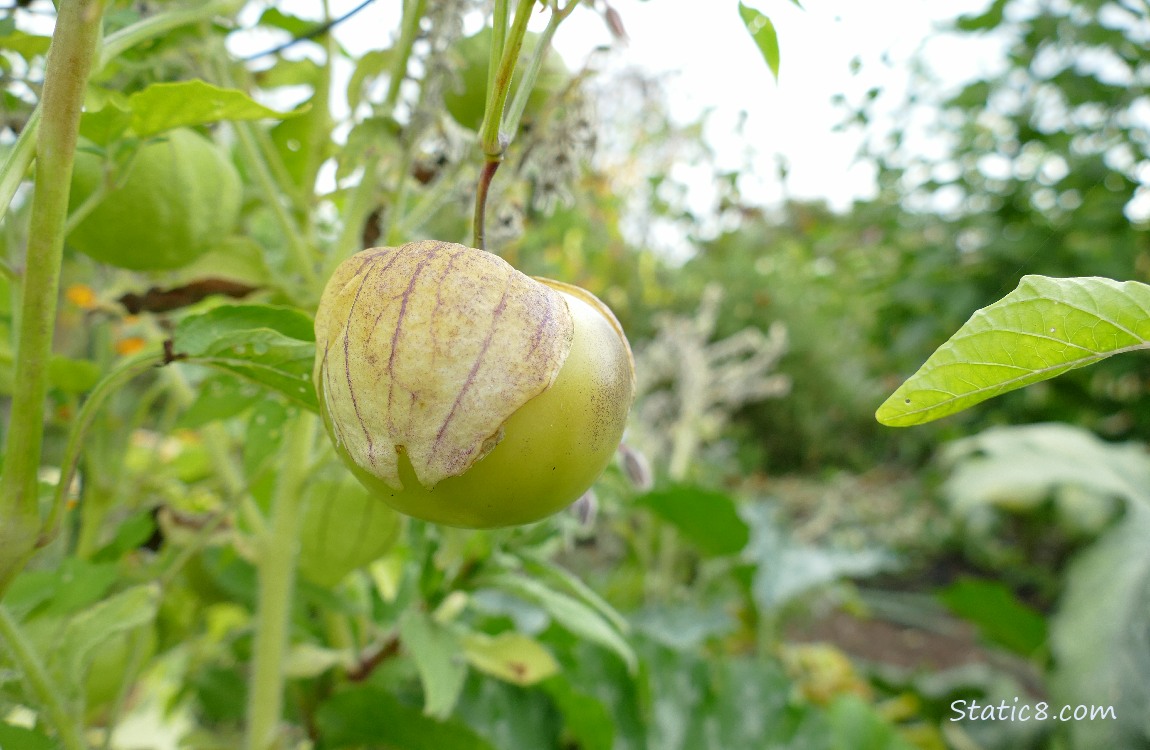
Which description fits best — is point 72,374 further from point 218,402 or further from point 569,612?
point 569,612

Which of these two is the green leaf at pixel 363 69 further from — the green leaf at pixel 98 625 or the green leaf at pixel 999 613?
the green leaf at pixel 999 613

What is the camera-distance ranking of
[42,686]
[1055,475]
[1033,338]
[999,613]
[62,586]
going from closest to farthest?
[1033,338], [42,686], [62,586], [1055,475], [999,613]

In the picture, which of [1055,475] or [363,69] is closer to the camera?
[363,69]

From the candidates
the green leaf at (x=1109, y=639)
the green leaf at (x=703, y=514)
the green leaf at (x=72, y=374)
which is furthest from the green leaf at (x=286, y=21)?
the green leaf at (x=1109, y=639)

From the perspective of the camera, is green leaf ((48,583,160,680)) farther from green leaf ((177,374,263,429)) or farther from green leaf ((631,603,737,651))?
green leaf ((631,603,737,651))

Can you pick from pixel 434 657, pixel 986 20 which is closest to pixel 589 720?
pixel 434 657

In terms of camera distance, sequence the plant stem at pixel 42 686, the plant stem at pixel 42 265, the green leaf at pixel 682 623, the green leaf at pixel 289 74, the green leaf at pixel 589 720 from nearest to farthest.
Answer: the plant stem at pixel 42 265 → the plant stem at pixel 42 686 → the green leaf at pixel 289 74 → the green leaf at pixel 589 720 → the green leaf at pixel 682 623
